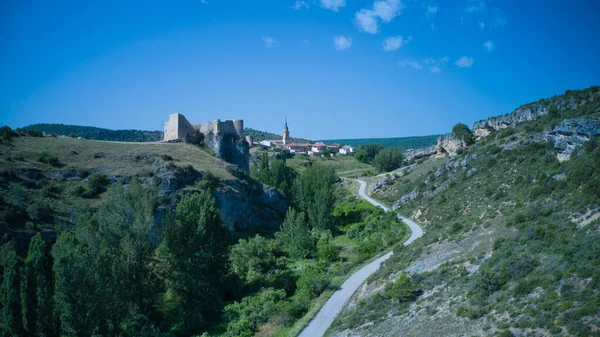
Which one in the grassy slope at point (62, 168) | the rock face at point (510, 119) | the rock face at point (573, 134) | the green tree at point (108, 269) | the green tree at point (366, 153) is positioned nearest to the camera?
Answer: the green tree at point (108, 269)

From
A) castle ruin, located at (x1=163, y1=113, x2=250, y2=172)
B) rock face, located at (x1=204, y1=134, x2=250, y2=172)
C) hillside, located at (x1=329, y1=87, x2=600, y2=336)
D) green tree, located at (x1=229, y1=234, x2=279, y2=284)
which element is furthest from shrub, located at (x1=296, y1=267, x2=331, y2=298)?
castle ruin, located at (x1=163, y1=113, x2=250, y2=172)

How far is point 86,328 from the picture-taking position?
19.1 meters

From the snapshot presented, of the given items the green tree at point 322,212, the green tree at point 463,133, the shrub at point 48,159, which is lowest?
the green tree at point 322,212

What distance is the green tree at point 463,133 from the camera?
6138cm

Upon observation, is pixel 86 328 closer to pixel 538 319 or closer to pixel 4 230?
pixel 4 230

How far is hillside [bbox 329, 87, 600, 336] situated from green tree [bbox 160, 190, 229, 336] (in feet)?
33.8

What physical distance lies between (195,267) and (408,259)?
1555cm

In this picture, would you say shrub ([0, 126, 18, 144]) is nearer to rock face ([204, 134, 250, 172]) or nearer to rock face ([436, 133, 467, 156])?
rock face ([204, 134, 250, 172])

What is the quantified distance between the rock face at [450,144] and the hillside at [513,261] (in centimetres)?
2672

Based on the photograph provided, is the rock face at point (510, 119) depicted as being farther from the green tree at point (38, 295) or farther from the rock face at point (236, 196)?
the green tree at point (38, 295)

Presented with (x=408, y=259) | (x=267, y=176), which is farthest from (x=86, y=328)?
(x=267, y=176)

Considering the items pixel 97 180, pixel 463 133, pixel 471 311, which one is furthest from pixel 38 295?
pixel 463 133

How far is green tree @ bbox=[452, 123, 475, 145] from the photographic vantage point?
6138cm

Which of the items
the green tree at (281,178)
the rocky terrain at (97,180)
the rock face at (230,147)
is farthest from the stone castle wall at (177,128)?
the green tree at (281,178)
